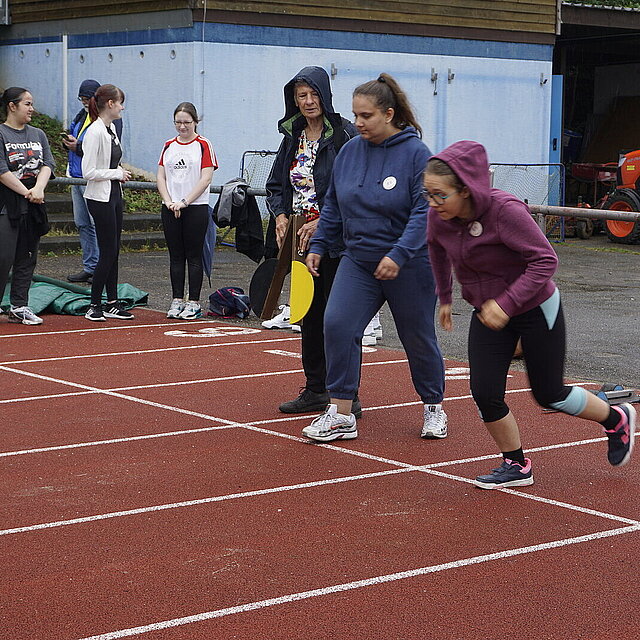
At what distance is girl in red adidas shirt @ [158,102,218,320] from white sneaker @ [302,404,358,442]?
198 inches

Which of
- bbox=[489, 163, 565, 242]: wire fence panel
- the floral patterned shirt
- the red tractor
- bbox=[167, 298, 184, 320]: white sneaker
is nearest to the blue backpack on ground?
bbox=[167, 298, 184, 320]: white sneaker

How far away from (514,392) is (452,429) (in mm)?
1317

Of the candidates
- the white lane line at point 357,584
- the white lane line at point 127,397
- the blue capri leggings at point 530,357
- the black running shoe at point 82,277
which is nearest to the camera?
the white lane line at point 357,584

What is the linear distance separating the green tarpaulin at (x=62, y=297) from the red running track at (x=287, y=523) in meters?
3.54

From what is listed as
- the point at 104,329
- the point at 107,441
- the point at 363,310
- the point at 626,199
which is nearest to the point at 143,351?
the point at 104,329

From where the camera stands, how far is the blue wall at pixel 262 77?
65.7ft

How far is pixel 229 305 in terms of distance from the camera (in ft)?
39.4

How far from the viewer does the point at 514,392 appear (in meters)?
8.30

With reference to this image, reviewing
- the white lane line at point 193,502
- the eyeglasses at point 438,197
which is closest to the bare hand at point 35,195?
the white lane line at point 193,502

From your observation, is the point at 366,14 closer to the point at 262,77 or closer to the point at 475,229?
the point at 262,77

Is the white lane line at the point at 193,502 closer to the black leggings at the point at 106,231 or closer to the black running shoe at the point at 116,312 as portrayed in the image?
the black leggings at the point at 106,231

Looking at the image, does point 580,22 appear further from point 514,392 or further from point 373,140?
point 373,140

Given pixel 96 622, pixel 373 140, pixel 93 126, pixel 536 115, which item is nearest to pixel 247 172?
pixel 536 115

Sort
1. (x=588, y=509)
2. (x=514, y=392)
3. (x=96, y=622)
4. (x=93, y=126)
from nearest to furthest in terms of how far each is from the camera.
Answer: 1. (x=96, y=622)
2. (x=588, y=509)
3. (x=514, y=392)
4. (x=93, y=126)
